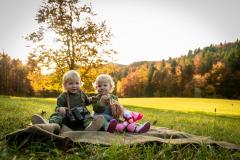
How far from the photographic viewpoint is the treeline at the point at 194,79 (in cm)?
3756

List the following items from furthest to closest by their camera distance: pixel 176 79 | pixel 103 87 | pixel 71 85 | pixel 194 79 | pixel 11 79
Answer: pixel 176 79 → pixel 194 79 → pixel 11 79 → pixel 103 87 → pixel 71 85

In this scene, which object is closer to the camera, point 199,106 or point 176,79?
point 199,106

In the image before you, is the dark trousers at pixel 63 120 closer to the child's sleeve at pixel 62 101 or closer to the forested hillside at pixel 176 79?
the child's sleeve at pixel 62 101

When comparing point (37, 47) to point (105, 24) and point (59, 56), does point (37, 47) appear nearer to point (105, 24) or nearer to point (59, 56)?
point (59, 56)

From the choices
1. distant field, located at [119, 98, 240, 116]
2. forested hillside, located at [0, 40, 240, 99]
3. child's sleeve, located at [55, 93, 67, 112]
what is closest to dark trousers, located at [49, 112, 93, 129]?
child's sleeve, located at [55, 93, 67, 112]

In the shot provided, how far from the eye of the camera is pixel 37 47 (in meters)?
11.2

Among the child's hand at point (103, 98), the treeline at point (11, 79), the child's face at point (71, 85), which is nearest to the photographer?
the child's hand at point (103, 98)

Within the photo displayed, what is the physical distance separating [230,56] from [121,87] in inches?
1300

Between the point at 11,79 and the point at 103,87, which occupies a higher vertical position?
the point at 11,79

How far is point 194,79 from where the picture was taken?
43.5 metres

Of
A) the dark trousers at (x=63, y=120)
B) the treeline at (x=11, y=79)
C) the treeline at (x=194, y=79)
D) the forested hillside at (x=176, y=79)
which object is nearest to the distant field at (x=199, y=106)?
the dark trousers at (x=63, y=120)

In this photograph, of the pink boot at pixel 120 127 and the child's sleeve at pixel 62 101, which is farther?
the child's sleeve at pixel 62 101

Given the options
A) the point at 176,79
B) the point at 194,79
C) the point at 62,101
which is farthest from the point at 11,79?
the point at 194,79

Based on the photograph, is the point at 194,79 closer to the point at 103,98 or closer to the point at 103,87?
the point at 103,87
